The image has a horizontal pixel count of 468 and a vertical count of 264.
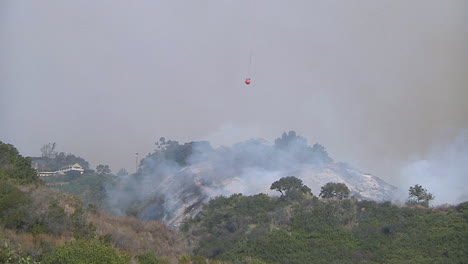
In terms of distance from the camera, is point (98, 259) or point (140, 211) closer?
point (98, 259)

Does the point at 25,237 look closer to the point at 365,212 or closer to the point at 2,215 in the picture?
the point at 2,215

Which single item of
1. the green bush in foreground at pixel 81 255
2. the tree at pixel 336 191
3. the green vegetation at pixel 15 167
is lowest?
the green bush in foreground at pixel 81 255

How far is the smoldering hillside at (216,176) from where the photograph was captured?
279 ft

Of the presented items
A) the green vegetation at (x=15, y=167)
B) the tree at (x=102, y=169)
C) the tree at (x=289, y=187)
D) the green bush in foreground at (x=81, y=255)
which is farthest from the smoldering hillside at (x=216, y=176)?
the green bush in foreground at (x=81, y=255)

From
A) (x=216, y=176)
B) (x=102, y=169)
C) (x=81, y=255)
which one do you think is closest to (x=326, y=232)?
(x=216, y=176)

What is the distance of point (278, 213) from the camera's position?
66.4 m

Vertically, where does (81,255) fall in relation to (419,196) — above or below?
below

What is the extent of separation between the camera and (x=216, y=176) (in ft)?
303

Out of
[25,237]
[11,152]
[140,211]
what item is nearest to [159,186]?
[140,211]

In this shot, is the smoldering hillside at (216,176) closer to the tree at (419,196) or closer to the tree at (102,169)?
the tree at (419,196)

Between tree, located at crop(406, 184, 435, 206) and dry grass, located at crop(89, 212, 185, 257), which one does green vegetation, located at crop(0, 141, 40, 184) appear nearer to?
→ dry grass, located at crop(89, 212, 185, 257)

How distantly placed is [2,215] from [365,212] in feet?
155

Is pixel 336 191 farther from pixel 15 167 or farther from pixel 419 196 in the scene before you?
pixel 15 167

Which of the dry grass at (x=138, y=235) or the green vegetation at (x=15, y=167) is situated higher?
the green vegetation at (x=15, y=167)
